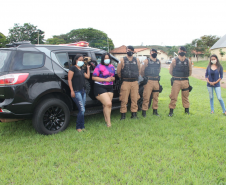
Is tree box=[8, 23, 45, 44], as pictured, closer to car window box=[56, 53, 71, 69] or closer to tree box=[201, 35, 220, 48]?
tree box=[201, 35, 220, 48]

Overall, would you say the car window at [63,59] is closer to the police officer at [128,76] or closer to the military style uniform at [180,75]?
the police officer at [128,76]

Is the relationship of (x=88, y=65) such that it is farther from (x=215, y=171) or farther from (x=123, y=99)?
(x=215, y=171)

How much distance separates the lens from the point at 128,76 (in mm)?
4789

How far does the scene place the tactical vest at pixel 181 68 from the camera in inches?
204

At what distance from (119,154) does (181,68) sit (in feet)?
10.4

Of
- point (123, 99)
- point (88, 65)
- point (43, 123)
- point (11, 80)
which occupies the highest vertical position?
point (88, 65)

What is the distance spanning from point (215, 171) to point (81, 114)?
260 centimetres

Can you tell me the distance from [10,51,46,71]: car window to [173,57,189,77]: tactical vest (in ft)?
11.1

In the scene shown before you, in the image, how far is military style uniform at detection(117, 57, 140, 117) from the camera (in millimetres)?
4773

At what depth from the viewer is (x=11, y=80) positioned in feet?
10.8

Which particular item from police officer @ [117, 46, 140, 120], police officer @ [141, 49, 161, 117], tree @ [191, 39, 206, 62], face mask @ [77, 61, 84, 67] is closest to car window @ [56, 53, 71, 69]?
face mask @ [77, 61, 84, 67]

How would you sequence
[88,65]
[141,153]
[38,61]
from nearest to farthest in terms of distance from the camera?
[141,153] → [38,61] → [88,65]

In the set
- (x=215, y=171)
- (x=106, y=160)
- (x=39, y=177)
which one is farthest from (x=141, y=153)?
(x=39, y=177)

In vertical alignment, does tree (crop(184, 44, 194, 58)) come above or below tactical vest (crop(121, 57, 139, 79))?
above
